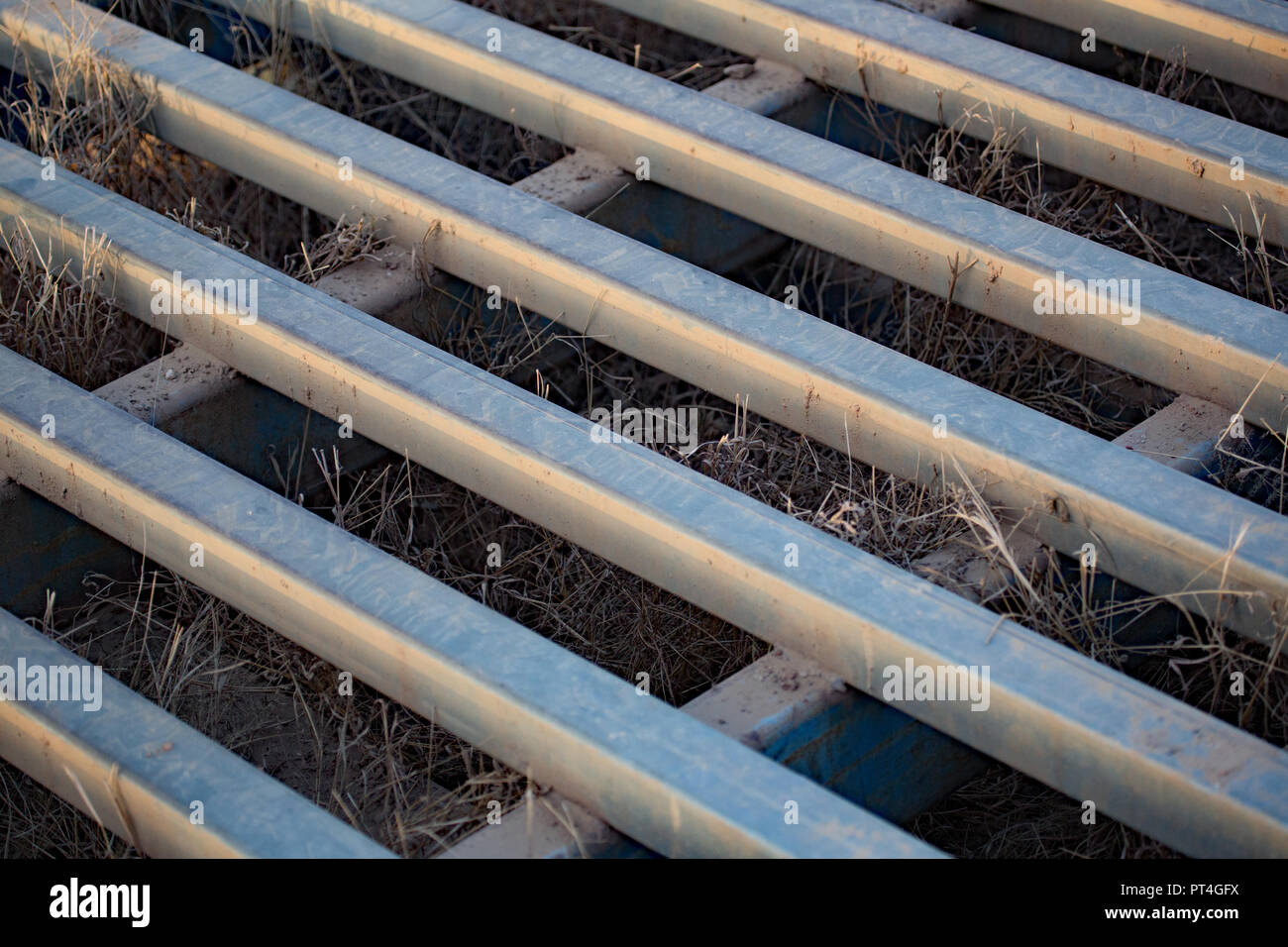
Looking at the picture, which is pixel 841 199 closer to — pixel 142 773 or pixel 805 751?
pixel 805 751

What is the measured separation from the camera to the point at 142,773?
2107mm

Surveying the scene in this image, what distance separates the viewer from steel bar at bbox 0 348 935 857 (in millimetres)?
2004

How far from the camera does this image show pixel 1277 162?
291 centimetres

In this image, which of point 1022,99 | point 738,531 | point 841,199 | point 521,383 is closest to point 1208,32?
point 1022,99

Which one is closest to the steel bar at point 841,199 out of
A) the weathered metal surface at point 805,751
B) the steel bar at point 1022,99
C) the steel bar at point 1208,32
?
the steel bar at point 1022,99

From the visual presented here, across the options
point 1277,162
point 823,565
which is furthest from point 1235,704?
point 1277,162

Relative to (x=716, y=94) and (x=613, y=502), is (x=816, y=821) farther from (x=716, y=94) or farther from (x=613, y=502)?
(x=716, y=94)

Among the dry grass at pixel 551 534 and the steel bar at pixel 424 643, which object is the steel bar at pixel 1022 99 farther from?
the steel bar at pixel 424 643

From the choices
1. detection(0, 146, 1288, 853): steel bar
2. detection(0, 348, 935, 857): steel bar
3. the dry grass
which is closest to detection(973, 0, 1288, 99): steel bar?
the dry grass

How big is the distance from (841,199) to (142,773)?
160cm

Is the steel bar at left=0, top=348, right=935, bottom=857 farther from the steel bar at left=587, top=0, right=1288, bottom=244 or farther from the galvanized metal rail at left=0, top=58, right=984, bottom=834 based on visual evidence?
the steel bar at left=587, top=0, right=1288, bottom=244

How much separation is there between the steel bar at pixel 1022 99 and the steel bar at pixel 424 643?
138cm

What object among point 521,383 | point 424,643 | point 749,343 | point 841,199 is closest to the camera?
point 424,643
